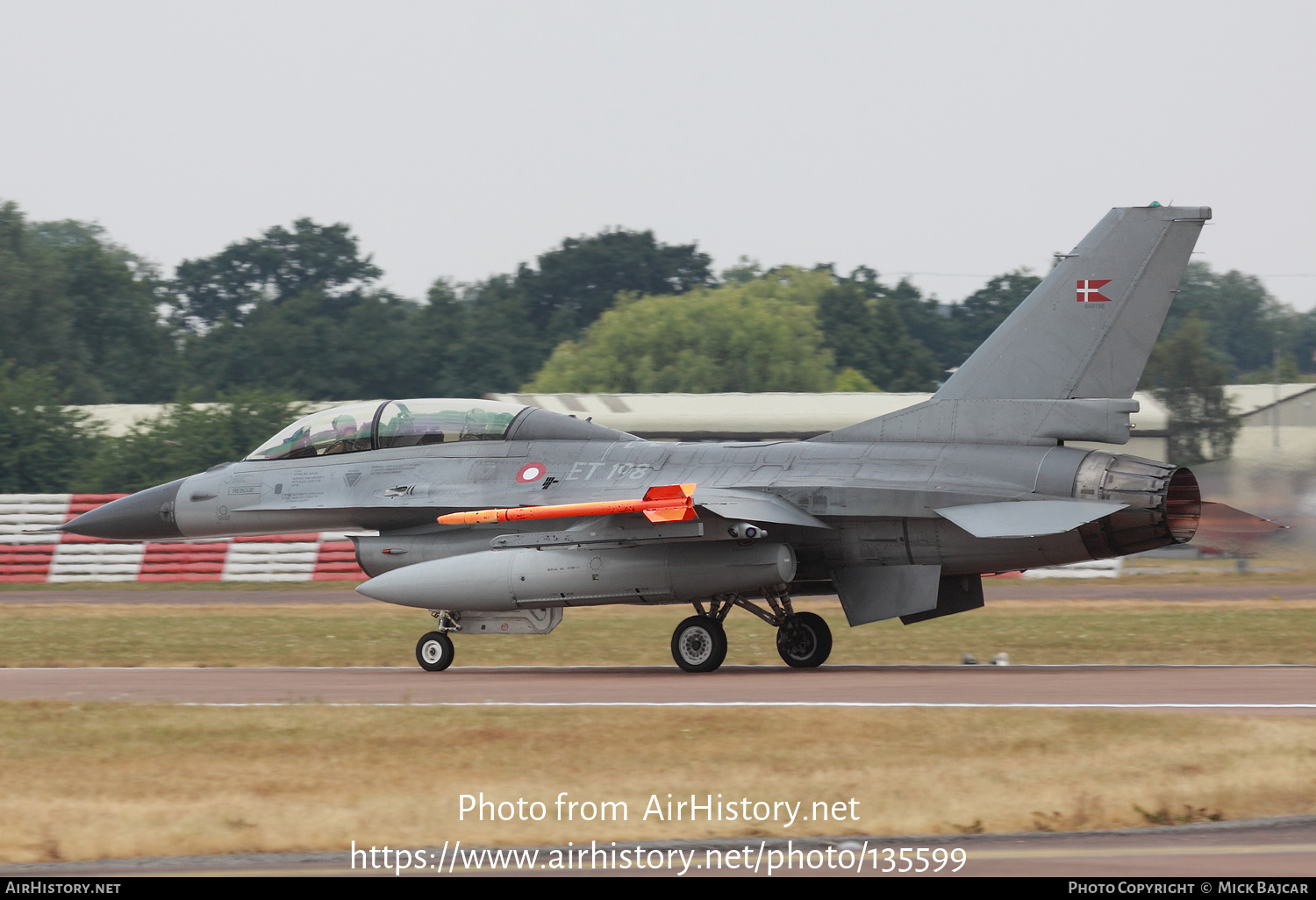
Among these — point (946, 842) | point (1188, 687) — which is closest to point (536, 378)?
point (1188, 687)

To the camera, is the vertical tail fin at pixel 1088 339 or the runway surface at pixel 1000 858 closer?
the runway surface at pixel 1000 858

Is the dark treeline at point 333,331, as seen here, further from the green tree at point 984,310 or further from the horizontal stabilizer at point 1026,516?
the horizontal stabilizer at point 1026,516

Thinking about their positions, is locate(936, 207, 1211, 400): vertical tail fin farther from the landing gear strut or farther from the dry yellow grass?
the landing gear strut

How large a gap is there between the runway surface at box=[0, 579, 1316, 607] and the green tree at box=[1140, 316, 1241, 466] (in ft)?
8.35

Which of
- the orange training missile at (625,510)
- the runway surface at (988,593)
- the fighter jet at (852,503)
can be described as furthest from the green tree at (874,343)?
the orange training missile at (625,510)

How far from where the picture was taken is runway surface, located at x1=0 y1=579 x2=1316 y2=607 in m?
27.3

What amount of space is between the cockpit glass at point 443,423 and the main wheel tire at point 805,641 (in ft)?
13.3

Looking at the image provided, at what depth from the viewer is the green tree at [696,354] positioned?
67.7 m

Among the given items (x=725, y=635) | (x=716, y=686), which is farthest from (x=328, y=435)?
(x=716, y=686)

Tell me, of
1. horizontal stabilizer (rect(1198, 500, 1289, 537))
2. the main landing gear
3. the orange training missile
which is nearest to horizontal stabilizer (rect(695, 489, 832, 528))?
the orange training missile

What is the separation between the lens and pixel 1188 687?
46.8 ft

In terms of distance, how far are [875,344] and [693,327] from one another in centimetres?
1238

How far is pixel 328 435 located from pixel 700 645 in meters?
5.32

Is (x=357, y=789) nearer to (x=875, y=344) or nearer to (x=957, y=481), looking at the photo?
(x=957, y=481)
